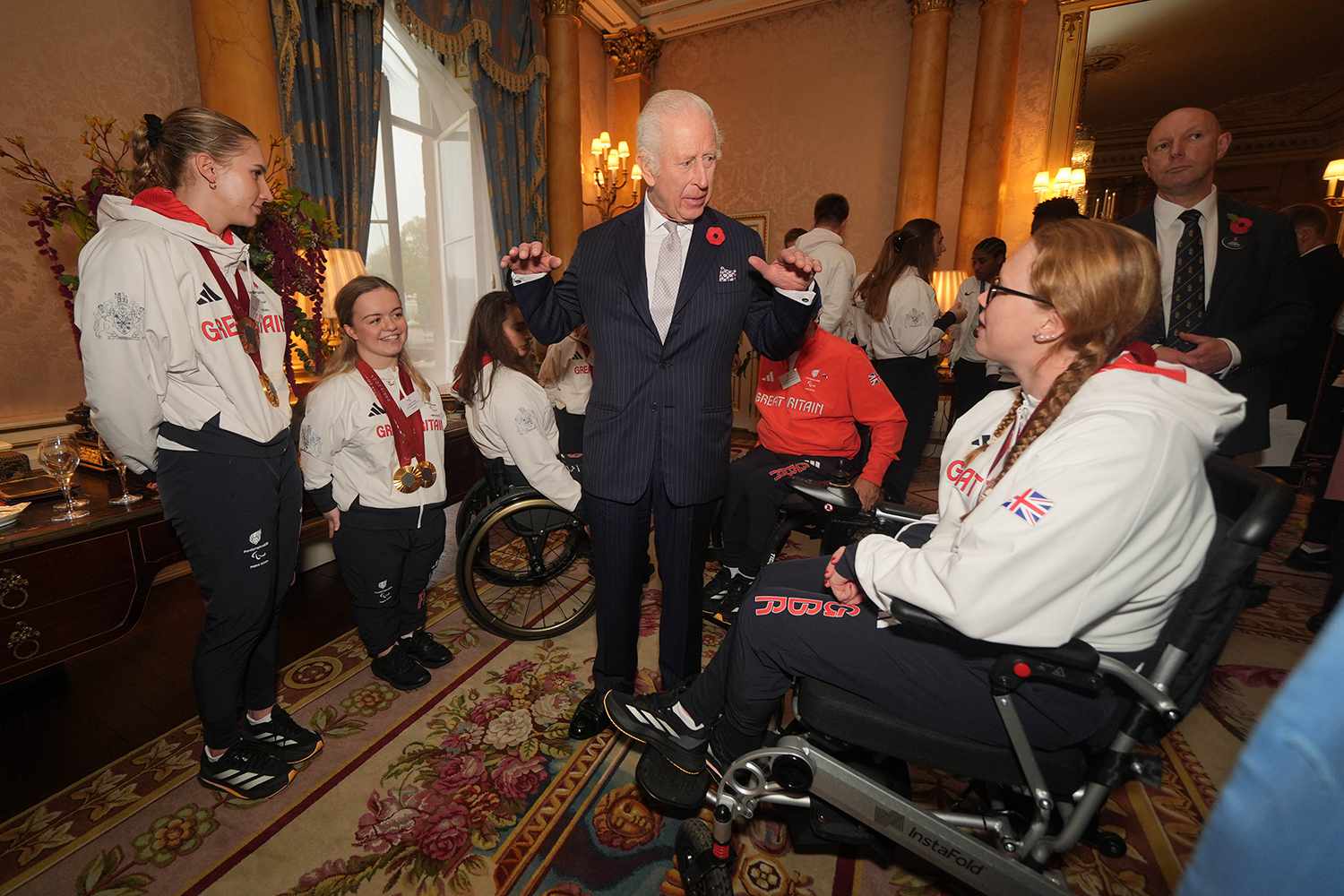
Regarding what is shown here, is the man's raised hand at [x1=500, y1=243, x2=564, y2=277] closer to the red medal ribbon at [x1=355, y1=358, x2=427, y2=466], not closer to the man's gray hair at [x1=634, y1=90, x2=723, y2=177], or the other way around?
the man's gray hair at [x1=634, y1=90, x2=723, y2=177]

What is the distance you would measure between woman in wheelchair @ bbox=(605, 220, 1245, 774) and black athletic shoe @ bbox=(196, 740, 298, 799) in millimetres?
1248

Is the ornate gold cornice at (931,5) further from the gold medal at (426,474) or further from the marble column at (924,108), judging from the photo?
the gold medal at (426,474)

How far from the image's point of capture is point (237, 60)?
2.84m

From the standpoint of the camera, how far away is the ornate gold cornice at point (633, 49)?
6232 millimetres

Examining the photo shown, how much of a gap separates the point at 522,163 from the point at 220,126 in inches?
170

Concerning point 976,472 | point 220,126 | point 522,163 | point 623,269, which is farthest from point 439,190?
point 976,472

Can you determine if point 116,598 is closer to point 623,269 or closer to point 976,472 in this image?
point 623,269

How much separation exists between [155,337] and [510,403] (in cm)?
103

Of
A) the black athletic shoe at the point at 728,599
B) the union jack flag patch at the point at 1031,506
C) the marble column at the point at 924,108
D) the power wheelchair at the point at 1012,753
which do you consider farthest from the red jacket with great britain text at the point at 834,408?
the marble column at the point at 924,108

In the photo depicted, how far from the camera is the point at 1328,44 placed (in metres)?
4.16

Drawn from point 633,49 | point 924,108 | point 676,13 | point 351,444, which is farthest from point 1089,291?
point 633,49

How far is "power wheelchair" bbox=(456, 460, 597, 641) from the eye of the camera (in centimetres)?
224

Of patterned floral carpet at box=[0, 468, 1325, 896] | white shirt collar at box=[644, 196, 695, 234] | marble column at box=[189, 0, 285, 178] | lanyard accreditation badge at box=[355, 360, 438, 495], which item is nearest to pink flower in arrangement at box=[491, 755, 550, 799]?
patterned floral carpet at box=[0, 468, 1325, 896]

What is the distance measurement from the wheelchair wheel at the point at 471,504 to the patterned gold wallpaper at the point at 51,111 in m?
1.93
